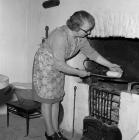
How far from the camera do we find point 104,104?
2287mm

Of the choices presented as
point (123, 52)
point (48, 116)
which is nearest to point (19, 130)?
point (48, 116)

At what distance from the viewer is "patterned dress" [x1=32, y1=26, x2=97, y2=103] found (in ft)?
7.04

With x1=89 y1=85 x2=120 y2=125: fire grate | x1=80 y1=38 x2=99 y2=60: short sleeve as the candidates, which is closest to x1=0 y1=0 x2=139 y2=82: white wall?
x1=80 y1=38 x2=99 y2=60: short sleeve

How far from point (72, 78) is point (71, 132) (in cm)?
56

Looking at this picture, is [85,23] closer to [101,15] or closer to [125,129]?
[101,15]

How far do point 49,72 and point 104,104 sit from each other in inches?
21.9

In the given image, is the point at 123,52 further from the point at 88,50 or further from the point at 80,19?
the point at 80,19

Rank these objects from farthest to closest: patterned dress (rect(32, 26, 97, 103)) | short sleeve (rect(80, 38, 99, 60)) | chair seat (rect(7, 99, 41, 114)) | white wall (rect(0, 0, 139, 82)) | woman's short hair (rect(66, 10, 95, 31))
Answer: white wall (rect(0, 0, 139, 82))
chair seat (rect(7, 99, 41, 114))
short sleeve (rect(80, 38, 99, 60))
patterned dress (rect(32, 26, 97, 103))
woman's short hair (rect(66, 10, 95, 31))

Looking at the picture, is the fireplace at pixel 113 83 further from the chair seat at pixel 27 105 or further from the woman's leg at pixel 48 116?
the chair seat at pixel 27 105

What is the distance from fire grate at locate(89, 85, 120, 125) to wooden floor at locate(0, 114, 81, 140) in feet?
1.23

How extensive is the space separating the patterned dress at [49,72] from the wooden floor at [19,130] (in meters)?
0.54

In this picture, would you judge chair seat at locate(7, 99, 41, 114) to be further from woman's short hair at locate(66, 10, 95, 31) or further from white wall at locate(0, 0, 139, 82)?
woman's short hair at locate(66, 10, 95, 31)

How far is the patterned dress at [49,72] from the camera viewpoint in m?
2.15

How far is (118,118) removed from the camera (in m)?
2.18
